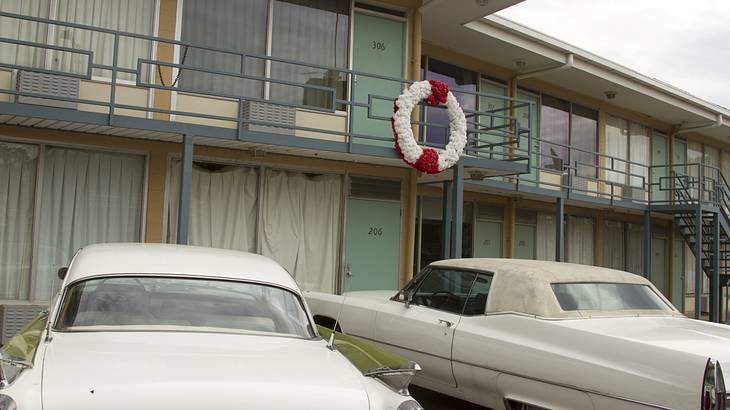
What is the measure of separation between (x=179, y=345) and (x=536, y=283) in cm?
324

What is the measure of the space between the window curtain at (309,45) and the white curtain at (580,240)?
355 inches

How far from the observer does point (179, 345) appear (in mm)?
3387

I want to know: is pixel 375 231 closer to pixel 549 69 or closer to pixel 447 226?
pixel 447 226

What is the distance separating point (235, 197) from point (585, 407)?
7.14 meters

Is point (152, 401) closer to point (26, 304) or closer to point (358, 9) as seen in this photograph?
point (26, 304)

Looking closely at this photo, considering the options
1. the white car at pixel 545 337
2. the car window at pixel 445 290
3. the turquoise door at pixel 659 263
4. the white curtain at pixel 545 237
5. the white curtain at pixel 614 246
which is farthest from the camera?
the turquoise door at pixel 659 263

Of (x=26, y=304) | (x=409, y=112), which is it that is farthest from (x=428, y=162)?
(x=26, y=304)

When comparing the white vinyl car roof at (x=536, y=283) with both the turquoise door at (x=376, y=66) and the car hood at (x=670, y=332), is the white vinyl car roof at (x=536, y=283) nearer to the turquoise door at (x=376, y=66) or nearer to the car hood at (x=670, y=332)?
the car hood at (x=670, y=332)

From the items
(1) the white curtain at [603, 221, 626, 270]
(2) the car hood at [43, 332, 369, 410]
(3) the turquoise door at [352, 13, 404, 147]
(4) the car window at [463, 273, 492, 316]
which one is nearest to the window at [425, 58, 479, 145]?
Answer: (3) the turquoise door at [352, 13, 404, 147]

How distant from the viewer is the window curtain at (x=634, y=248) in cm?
1938

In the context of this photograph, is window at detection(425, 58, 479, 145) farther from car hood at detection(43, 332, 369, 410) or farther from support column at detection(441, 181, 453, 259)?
car hood at detection(43, 332, 369, 410)

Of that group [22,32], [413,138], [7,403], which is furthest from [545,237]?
[7,403]

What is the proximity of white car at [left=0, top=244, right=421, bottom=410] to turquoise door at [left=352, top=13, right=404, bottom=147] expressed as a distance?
22.8 feet

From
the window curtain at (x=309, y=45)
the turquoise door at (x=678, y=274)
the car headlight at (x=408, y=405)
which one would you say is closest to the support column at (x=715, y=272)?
the turquoise door at (x=678, y=274)
